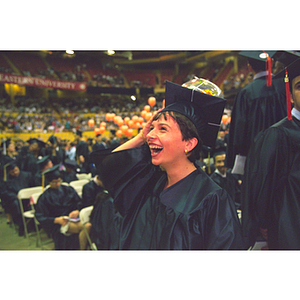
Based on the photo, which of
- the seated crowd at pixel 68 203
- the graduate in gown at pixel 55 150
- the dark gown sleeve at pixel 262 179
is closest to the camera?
the dark gown sleeve at pixel 262 179

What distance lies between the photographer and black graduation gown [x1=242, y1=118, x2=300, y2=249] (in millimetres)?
1385

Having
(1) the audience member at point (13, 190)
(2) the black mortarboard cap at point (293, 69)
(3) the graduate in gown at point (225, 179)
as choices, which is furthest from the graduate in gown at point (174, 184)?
(1) the audience member at point (13, 190)

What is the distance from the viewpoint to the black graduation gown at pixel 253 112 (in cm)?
202

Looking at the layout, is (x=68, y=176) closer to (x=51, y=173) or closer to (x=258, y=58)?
(x=51, y=173)

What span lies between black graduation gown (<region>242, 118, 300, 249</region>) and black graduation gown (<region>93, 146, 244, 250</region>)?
52 centimetres

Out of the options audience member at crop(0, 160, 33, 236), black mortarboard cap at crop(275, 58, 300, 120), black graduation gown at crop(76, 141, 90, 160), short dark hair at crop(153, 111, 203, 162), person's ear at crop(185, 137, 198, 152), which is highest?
black mortarboard cap at crop(275, 58, 300, 120)

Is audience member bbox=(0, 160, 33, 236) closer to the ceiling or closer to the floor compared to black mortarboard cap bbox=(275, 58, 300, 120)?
closer to the floor

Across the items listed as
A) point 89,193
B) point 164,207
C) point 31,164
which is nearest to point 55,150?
point 31,164

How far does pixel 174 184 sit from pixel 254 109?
1.35 m

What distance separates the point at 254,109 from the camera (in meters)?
2.11

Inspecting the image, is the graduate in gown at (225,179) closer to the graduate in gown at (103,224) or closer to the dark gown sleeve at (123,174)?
the graduate in gown at (103,224)

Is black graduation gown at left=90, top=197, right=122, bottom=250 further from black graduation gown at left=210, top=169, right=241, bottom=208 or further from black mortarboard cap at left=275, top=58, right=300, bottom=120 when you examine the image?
black mortarboard cap at left=275, top=58, right=300, bottom=120

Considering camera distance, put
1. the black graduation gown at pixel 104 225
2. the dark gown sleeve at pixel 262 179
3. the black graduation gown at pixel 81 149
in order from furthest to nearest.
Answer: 1. the black graduation gown at pixel 81 149
2. the black graduation gown at pixel 104 225
3. the dark gown sleeve at pixel 262 179

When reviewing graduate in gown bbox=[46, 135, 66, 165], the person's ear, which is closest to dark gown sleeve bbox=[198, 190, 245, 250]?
the person's ear
